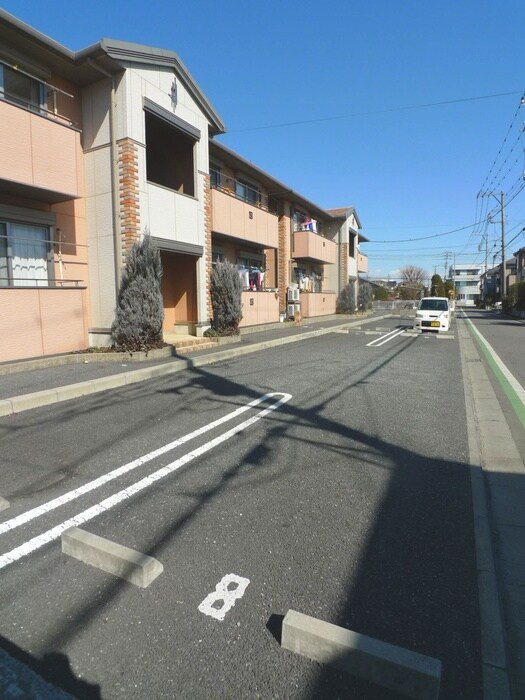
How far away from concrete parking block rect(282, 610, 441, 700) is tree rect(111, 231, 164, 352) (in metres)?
8.72

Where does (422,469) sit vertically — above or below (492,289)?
below

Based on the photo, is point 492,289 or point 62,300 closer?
point 62,300

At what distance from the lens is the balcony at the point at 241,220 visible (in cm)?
1520

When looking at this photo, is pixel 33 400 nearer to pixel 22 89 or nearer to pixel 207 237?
pixel 22 89

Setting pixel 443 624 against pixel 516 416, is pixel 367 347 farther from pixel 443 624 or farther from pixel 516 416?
pixel 443 624

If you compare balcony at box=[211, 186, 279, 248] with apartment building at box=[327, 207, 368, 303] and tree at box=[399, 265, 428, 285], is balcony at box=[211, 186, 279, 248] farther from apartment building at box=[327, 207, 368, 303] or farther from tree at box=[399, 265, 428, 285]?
tree at box=[399, 265, 428, 285]

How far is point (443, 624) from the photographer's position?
2.20 metres

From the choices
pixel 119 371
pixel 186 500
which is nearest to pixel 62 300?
pixel 119 371

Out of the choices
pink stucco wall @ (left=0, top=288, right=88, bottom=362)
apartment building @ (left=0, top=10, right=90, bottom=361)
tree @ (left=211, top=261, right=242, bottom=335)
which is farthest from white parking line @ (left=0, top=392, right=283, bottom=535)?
tree @ (left=211, top=261, right=242, bottom=335)

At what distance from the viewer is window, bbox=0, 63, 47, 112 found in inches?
364

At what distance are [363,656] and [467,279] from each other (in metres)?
119

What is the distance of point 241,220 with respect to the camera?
1664 centimetres

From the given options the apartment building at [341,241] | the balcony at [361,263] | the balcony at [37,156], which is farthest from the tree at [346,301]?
the balcony at [37,156]

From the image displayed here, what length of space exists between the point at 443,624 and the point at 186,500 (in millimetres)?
2002
